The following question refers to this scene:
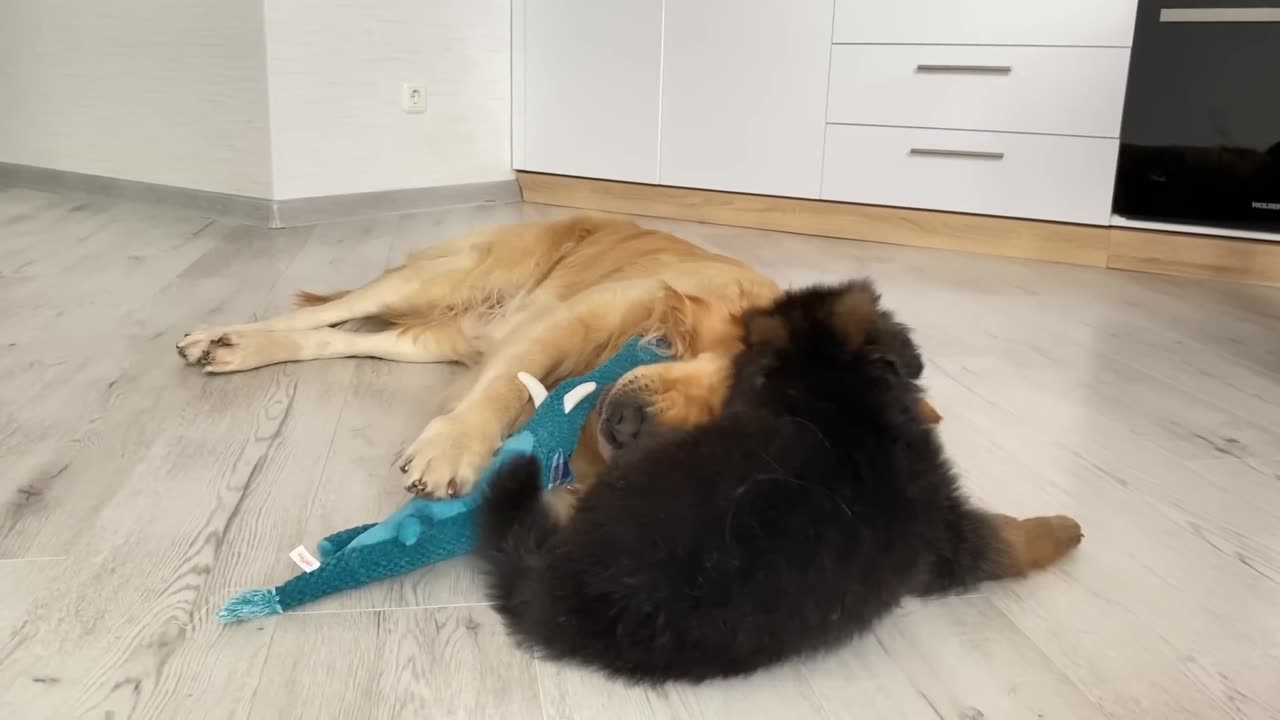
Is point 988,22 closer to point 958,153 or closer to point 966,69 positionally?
point 966,69

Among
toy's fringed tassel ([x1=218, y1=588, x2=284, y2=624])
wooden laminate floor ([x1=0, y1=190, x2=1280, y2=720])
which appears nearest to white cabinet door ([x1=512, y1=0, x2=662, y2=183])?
wooden laminate floor ([x1=0, y1=190, x2=1280, y2=720])

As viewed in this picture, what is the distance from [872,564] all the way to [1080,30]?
2.79 m

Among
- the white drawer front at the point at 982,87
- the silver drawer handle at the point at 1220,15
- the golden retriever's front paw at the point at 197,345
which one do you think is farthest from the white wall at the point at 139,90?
the silver drawer handle at the point at 1220,15

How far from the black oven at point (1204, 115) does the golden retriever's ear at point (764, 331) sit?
8.21 ft

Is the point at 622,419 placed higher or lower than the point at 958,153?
lower

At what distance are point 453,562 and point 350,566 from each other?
0.15m

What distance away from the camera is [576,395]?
4.50 ft

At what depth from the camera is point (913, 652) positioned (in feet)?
3.75

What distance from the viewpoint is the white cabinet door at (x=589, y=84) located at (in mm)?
3812

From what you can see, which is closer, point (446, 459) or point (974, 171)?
point (446, 459)

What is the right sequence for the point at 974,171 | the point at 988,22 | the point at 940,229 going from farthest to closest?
the point at 940,229
the point at 974,171
the point at 988,22

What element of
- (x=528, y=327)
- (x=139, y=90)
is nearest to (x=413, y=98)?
(x=139, y=90)

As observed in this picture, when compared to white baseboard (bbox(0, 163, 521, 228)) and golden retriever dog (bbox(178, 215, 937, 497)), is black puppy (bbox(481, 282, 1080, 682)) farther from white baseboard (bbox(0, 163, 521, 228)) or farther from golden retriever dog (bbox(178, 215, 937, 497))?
white baseboard (bbox(0, 163, 521, 228))

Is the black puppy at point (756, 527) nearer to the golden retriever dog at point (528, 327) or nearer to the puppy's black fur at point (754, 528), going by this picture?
the puppy's black fur at point (754, 528)
